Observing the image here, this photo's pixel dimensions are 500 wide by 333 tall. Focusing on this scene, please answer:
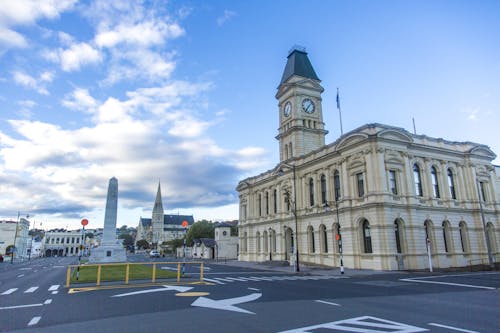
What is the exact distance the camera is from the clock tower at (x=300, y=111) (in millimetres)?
52500

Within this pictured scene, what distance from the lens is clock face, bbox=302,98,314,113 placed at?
5350 cm

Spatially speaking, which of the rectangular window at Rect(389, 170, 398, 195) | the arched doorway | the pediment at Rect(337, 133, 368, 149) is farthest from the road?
the arched doorway

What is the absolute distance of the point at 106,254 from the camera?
49.8m

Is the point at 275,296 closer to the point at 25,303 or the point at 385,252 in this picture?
the point at 25,303

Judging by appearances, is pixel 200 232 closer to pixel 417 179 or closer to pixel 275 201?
pixel 275 201

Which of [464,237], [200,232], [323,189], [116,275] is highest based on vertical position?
[323,189]

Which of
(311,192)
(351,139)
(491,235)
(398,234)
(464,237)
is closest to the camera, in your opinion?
(398,234)

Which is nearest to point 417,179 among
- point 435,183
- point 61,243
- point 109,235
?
point 435,183

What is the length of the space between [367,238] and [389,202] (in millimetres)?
4658

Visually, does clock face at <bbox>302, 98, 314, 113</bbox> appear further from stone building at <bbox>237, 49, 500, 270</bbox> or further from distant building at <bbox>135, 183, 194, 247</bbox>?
distant building at <bbox>135, 183, 194, 247</bbox>

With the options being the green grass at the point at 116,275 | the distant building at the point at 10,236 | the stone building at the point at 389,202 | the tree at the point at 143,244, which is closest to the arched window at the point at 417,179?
the stone building at the point at 389,202

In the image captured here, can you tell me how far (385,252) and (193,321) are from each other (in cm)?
2832

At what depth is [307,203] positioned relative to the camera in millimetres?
45844

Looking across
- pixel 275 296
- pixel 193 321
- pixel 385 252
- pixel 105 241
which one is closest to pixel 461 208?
pixel 385 252
